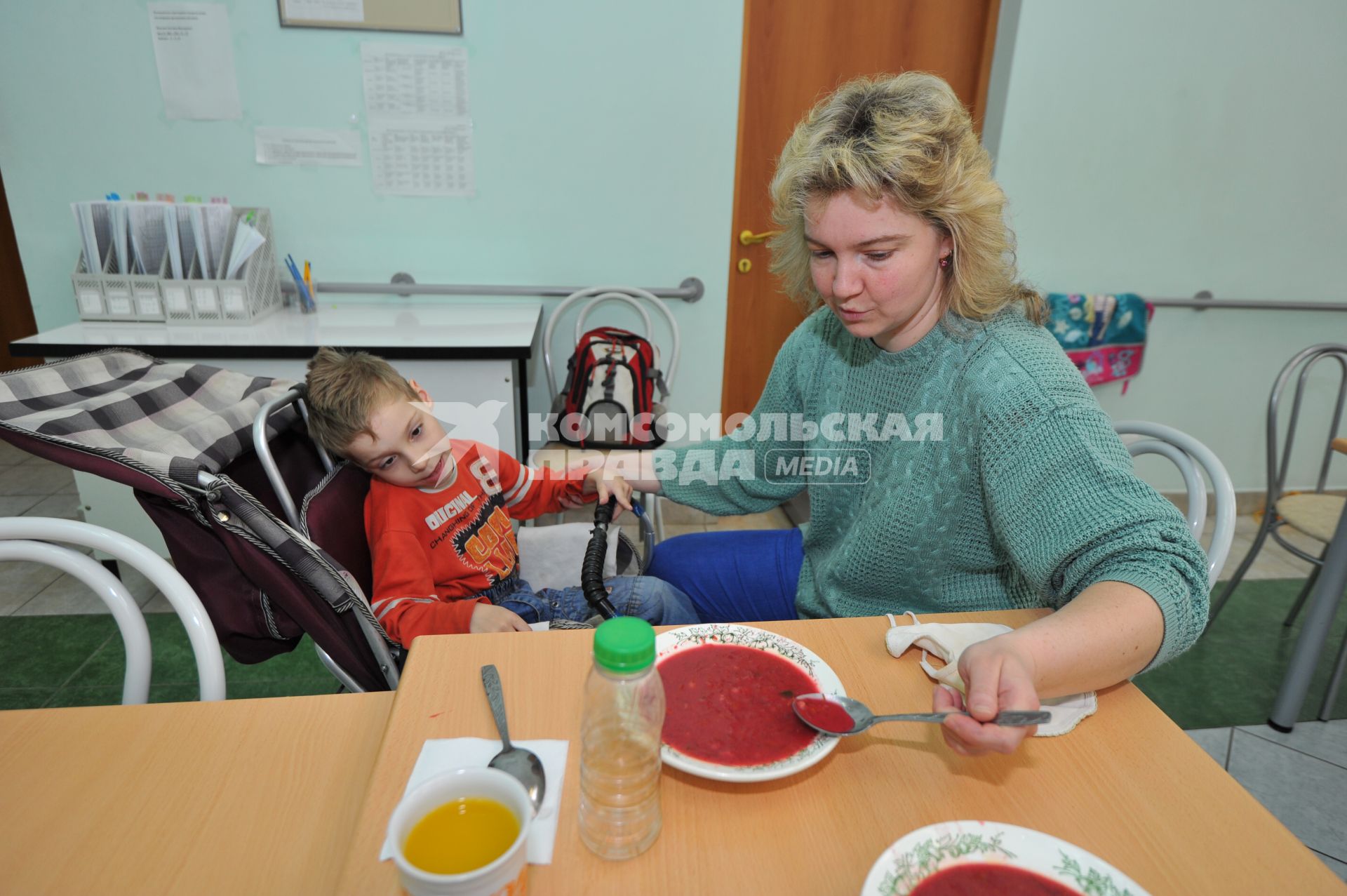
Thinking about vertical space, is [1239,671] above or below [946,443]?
below

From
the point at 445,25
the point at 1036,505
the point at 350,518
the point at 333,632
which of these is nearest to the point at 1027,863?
the point at 1036,505

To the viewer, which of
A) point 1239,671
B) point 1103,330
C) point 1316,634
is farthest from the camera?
point 1103,330

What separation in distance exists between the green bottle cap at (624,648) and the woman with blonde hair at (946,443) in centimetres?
33

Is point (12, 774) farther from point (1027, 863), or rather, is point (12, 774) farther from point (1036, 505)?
point (1036, 505)

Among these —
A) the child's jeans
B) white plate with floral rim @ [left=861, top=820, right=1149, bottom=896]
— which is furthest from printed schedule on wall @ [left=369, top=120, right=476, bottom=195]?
white plate with floral rim @ [left=861, top=820, right=1149, bottom=896]

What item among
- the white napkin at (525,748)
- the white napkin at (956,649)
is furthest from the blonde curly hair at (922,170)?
the white napkin at (525,748)

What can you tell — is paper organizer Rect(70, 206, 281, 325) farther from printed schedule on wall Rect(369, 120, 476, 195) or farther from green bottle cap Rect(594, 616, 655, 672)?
green bottle cap Rect(594, 616, 655, 672)

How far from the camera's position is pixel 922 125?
932 millimetres

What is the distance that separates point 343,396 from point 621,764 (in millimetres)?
812

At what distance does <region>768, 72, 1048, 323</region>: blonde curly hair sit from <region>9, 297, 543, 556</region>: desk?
124 cm

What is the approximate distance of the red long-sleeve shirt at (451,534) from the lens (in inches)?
45.3

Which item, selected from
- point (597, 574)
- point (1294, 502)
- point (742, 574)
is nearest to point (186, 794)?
point (597, 574)

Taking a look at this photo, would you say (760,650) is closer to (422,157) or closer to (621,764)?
(621,764)

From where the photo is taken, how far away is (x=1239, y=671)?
A: 2.05m
